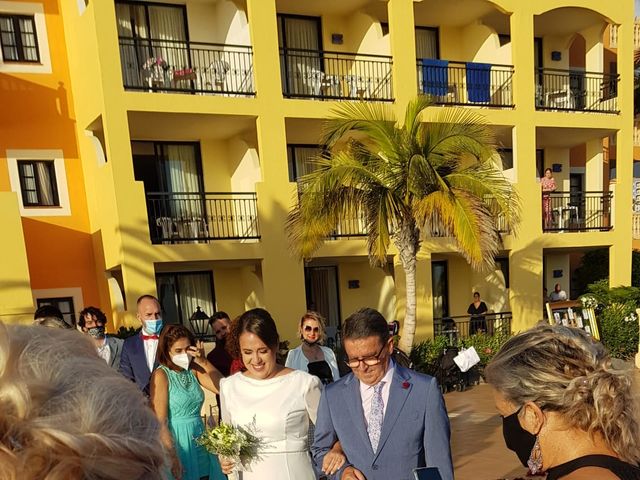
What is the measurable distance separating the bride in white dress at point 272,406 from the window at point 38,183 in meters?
9.76

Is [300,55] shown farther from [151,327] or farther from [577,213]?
[577,213]

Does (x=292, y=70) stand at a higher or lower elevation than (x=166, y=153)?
higher

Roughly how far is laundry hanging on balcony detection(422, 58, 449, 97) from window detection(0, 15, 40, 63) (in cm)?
962

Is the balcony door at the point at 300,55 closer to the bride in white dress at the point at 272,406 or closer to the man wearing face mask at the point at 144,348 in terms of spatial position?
the man wearing face mask at the point at 144,348

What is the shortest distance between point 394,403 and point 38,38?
12.0m

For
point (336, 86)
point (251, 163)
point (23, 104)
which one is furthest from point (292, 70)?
point (23, 104)

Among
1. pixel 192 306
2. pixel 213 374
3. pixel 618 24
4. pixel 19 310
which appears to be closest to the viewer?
pixel 213 374

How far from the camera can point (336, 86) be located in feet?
37.1

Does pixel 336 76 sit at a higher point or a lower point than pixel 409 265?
higher

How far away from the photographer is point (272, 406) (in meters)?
2.86

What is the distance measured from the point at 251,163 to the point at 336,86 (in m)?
3.01

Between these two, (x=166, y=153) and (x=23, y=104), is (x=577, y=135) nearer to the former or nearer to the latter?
(x=166, y=153)

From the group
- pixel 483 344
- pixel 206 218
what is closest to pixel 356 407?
pixel 206 218

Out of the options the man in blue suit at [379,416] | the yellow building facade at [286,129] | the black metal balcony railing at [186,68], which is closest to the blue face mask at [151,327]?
the man in blue suit at [379,416]
